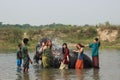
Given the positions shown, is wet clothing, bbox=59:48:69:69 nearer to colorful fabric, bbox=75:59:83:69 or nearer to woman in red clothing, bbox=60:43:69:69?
woman in red clothing, bbox=60:43:69:69

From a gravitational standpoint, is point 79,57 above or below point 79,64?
above

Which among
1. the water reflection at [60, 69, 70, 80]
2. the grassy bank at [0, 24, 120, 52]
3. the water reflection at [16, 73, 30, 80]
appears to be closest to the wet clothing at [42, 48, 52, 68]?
the water reflection at [60, 69, 70, 80]

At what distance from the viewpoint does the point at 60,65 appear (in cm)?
2245

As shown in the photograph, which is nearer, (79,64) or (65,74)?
(65,74)

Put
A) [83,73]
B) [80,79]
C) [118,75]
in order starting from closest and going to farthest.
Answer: [80,79]
[118,75]
[83,73]

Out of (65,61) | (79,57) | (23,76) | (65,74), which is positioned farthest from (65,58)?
(23,76)

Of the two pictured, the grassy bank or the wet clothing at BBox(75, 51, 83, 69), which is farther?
the grassy bank

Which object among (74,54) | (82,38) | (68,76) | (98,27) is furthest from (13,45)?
(68,76)

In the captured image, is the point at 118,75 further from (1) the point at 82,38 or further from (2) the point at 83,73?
(1) the point at 82,38

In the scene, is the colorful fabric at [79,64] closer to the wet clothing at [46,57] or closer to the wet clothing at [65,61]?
the wet clothing at [65,61]

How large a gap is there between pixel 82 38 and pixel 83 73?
46902mm

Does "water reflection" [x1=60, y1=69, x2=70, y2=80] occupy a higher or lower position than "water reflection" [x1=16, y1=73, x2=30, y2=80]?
lower

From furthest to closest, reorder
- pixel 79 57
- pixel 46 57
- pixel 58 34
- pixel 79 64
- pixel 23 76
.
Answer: pixel 58 34 < pixel 46 57 < pixel 79 64 < pixel 79 57 < pixel 23 76

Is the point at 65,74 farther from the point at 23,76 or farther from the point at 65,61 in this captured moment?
the point at 65,61
